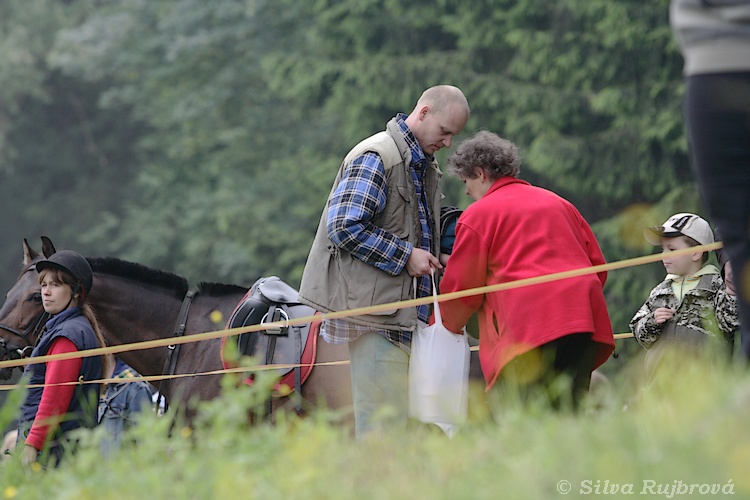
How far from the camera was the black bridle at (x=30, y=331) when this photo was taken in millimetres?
7613

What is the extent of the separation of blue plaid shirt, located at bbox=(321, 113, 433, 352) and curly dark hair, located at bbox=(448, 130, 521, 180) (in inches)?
14.1

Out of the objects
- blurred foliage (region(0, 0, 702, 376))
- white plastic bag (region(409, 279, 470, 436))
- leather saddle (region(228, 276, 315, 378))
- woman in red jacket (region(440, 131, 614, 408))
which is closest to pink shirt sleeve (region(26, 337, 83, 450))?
leather saddle (region(228, 276, 315, 378))

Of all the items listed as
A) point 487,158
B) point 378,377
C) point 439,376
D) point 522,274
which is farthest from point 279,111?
point 522,274

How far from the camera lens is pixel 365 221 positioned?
5914 mm

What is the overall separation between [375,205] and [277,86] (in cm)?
1766

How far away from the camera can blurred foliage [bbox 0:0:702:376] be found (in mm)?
17969

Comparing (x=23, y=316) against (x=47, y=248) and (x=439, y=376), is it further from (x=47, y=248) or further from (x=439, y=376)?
(x=439, y=376)

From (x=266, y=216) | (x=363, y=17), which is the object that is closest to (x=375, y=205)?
(x=363, y=17)

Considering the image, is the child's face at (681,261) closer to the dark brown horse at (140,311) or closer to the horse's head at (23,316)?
the dark brown horse at (140,311)

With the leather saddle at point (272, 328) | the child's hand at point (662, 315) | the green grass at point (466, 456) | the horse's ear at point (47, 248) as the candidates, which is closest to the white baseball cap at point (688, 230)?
the child's hand at point (662, 315)

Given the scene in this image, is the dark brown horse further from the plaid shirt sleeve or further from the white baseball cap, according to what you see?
the white baseball cap

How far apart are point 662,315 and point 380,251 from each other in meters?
1.66

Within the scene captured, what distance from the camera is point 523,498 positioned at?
2822mm

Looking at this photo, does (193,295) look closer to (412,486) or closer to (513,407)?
(513,407)
